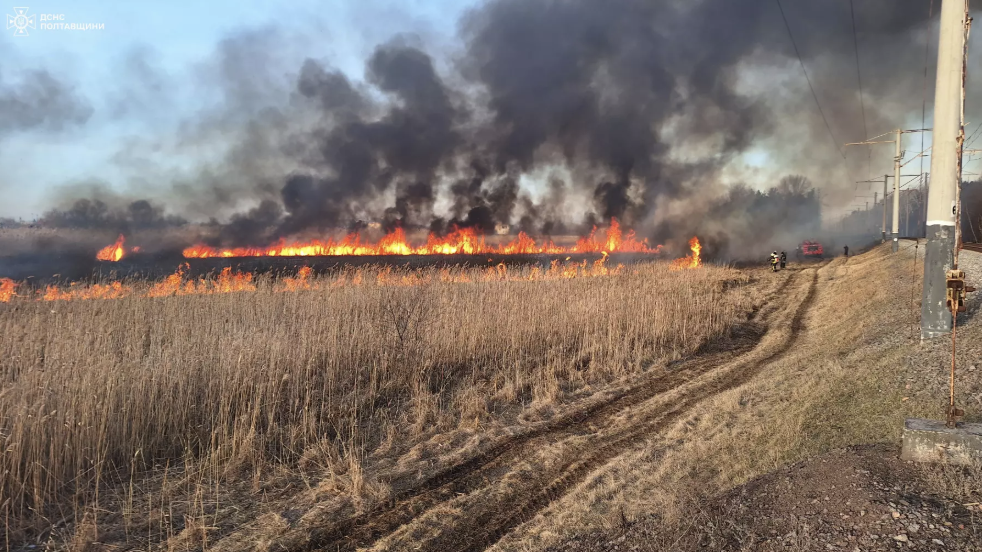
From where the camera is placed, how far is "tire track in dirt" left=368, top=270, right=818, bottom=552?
16.6ft

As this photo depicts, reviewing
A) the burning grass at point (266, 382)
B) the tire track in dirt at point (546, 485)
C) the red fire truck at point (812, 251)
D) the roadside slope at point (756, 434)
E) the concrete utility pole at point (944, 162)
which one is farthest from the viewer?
the red fire truck at point (812, 251)

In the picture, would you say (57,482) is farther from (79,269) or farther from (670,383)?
(79,269)

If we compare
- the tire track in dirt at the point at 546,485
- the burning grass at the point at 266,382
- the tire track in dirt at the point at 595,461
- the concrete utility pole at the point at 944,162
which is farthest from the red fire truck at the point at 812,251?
the tire track in dirt at the point at 546,485

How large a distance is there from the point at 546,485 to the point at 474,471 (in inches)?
39.8

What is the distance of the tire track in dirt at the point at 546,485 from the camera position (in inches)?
199

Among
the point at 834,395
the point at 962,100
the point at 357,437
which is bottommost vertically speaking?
the point at 357,437

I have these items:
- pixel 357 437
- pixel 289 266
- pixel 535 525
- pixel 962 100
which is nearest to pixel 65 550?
pixel 357 437

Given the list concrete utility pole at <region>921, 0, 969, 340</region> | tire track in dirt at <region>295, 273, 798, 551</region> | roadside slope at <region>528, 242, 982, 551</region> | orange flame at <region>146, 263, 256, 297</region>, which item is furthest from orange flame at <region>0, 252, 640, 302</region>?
concrete utility pole at <region>921, 0, 969, 340</region>

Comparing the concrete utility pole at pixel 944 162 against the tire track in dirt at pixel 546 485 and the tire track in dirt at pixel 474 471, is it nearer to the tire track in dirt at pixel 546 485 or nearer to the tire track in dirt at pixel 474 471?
the tire track in dirt at pixel 546 485

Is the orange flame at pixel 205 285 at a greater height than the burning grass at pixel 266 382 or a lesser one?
greater

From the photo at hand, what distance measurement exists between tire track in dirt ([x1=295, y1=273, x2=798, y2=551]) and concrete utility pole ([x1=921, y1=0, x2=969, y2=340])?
435 cm

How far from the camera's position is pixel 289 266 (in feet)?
133

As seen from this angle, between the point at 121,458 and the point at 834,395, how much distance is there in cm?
1041

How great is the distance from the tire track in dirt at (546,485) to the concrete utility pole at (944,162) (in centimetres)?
406
